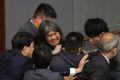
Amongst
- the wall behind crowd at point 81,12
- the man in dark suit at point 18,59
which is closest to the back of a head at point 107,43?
the man in dark suit at point 18,59

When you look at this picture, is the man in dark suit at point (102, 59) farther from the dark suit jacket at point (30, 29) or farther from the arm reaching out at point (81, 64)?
the dark suit jacket at point (30, 29)

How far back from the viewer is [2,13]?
592 centimetres

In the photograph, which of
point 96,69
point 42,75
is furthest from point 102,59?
point 42,75

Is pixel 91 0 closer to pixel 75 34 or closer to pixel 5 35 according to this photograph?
pixel 5 35

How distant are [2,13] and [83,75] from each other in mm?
2587

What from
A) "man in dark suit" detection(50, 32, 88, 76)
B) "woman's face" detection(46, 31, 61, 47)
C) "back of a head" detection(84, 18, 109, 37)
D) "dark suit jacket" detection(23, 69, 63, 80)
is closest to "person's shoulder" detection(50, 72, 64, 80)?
"dark suit jacket" detection(23, 69, 63, 80)

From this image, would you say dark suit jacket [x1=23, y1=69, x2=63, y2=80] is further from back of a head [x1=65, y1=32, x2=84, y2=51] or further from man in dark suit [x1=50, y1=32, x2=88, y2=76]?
back of a head [x1=65, y1=32, x2=84, y2=51]

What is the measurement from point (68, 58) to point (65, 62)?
0.14ft

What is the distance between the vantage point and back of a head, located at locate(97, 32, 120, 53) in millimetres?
3598

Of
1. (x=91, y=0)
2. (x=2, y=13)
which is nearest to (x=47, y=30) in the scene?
(x=2, y=13)

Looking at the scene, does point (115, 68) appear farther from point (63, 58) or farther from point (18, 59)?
point (18, 59)

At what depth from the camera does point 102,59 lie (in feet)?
11.7

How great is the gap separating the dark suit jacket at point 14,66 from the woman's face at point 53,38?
0.38 metres

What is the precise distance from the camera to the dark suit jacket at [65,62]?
3689mm
